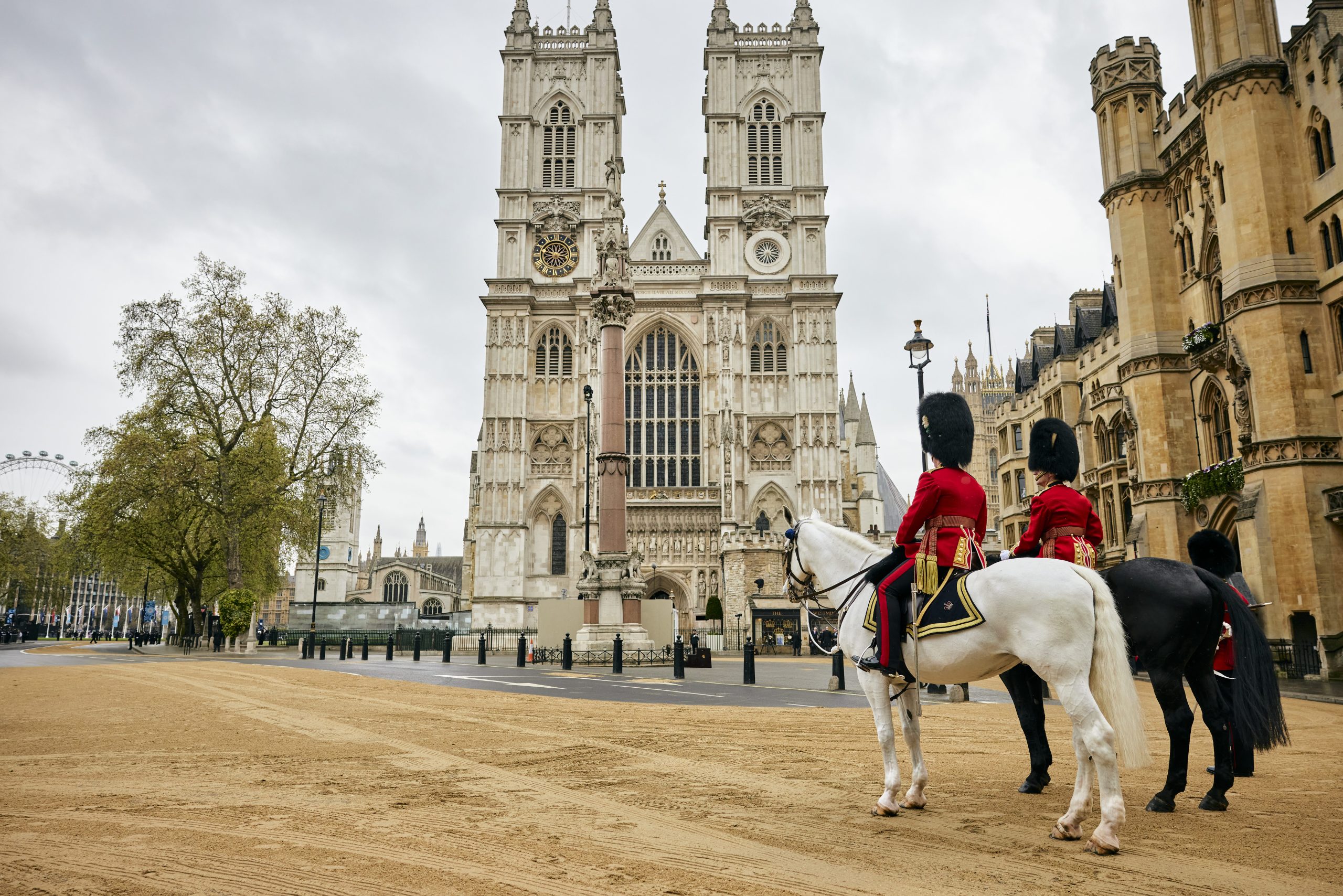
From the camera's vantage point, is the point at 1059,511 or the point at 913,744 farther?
the point at 1059,511

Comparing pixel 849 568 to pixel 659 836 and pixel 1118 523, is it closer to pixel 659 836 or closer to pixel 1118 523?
pixel 659 836

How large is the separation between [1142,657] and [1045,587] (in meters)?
1.63

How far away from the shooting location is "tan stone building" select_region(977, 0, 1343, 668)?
702 inches

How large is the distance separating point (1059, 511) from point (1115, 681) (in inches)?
66.1

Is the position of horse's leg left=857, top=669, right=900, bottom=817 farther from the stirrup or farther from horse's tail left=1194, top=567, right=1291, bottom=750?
horse's tail left=1194, top=567, right=1291, bottom=750

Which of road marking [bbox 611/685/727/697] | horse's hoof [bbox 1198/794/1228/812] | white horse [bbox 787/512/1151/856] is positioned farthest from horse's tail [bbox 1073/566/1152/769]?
road marking [bbox 611/685/727/697]

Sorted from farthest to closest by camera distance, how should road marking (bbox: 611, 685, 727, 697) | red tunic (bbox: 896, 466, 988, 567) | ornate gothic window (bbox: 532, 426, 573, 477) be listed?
ornate gothic window (bbox: 532, 426, 573, 477) < road marking (bbox: 611, 685, 727, 697) < red tunic (bbox: 896, 466, 988, 567)

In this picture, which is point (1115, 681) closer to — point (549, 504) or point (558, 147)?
point (549, 504)

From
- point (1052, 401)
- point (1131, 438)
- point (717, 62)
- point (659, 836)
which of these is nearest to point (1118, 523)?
point (1131, 438)

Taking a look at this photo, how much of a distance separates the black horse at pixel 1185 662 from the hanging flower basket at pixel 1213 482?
607 inches

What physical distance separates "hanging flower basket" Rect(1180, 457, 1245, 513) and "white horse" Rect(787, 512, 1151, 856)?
17340 millimetres

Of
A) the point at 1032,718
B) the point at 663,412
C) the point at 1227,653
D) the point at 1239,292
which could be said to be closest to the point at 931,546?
the point at 1032,718

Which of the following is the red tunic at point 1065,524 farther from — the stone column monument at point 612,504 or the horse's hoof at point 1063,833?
the stone column monument at point 612,504

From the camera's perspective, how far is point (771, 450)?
1918 inches
